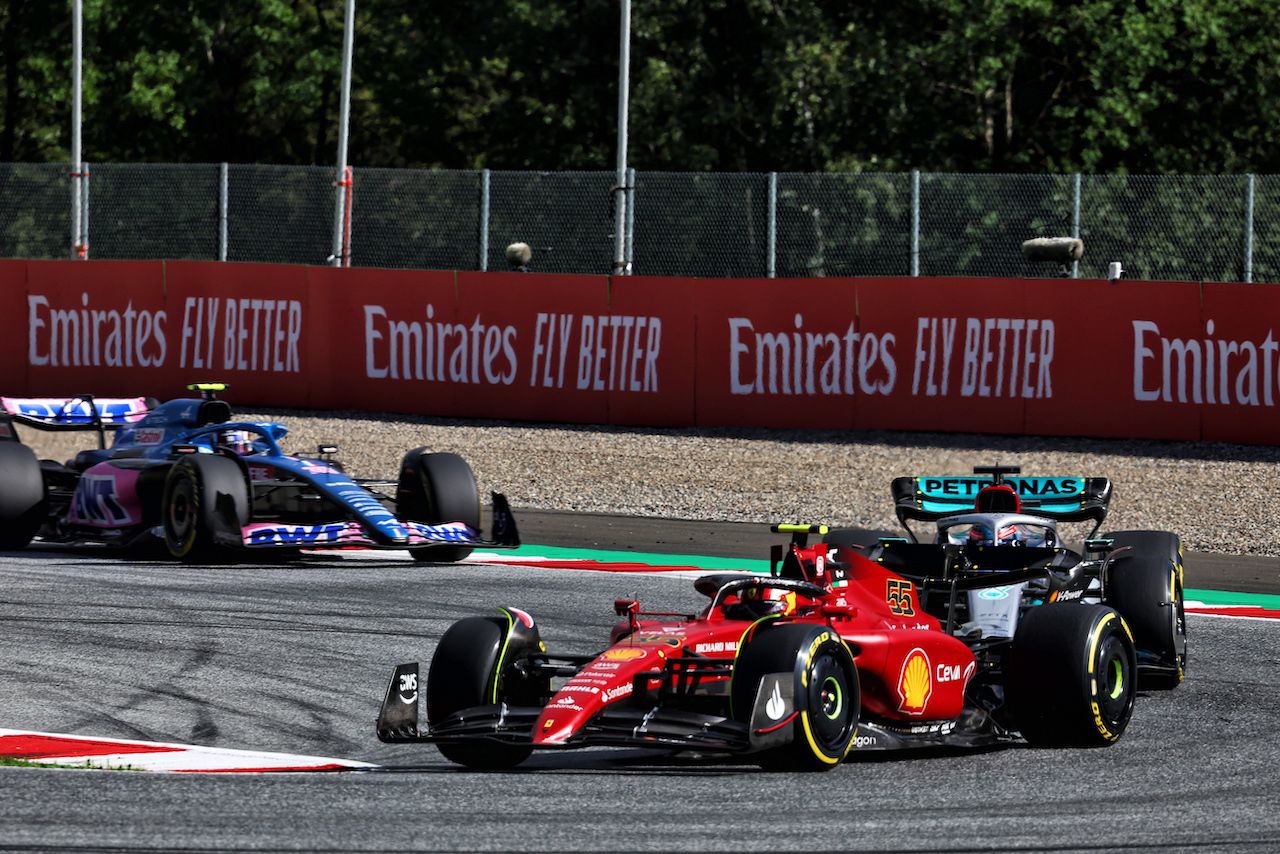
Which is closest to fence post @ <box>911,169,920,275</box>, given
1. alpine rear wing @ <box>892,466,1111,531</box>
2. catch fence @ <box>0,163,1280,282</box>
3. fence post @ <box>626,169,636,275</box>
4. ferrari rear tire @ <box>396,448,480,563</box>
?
catch fence @ <box>0,163,1280,282</box>

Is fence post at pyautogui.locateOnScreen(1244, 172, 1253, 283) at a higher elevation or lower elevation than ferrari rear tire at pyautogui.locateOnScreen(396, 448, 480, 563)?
higher

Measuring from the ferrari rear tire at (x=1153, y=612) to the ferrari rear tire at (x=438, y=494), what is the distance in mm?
5582

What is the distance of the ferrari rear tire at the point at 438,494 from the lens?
43.2 feet

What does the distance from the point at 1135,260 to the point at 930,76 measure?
11190 millimetres

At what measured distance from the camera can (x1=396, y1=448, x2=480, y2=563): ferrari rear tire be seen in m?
13.2

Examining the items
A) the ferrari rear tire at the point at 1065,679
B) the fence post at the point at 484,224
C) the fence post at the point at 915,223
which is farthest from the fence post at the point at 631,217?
the ferrari rear tire at the point at 1065,679

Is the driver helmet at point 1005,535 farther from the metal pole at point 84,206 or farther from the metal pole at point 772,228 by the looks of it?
the metal pole at point 84,206

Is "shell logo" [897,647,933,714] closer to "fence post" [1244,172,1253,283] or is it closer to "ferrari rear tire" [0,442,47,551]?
"ferrari rear tire" [0,442,47,551]

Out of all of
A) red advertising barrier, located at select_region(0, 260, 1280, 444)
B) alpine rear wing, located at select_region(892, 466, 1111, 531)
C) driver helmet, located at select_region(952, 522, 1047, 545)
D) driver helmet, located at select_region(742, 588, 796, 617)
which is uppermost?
red advertising barrier, located at select_region(0, 260, 1280, 444)

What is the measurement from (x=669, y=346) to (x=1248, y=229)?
6.01 metres

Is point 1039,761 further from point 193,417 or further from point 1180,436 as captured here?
point 1180,436

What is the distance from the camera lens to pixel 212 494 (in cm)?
1252

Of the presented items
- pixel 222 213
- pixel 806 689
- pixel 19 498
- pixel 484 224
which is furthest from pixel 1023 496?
pixel 222 213

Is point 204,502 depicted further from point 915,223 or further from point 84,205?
point 84,205
